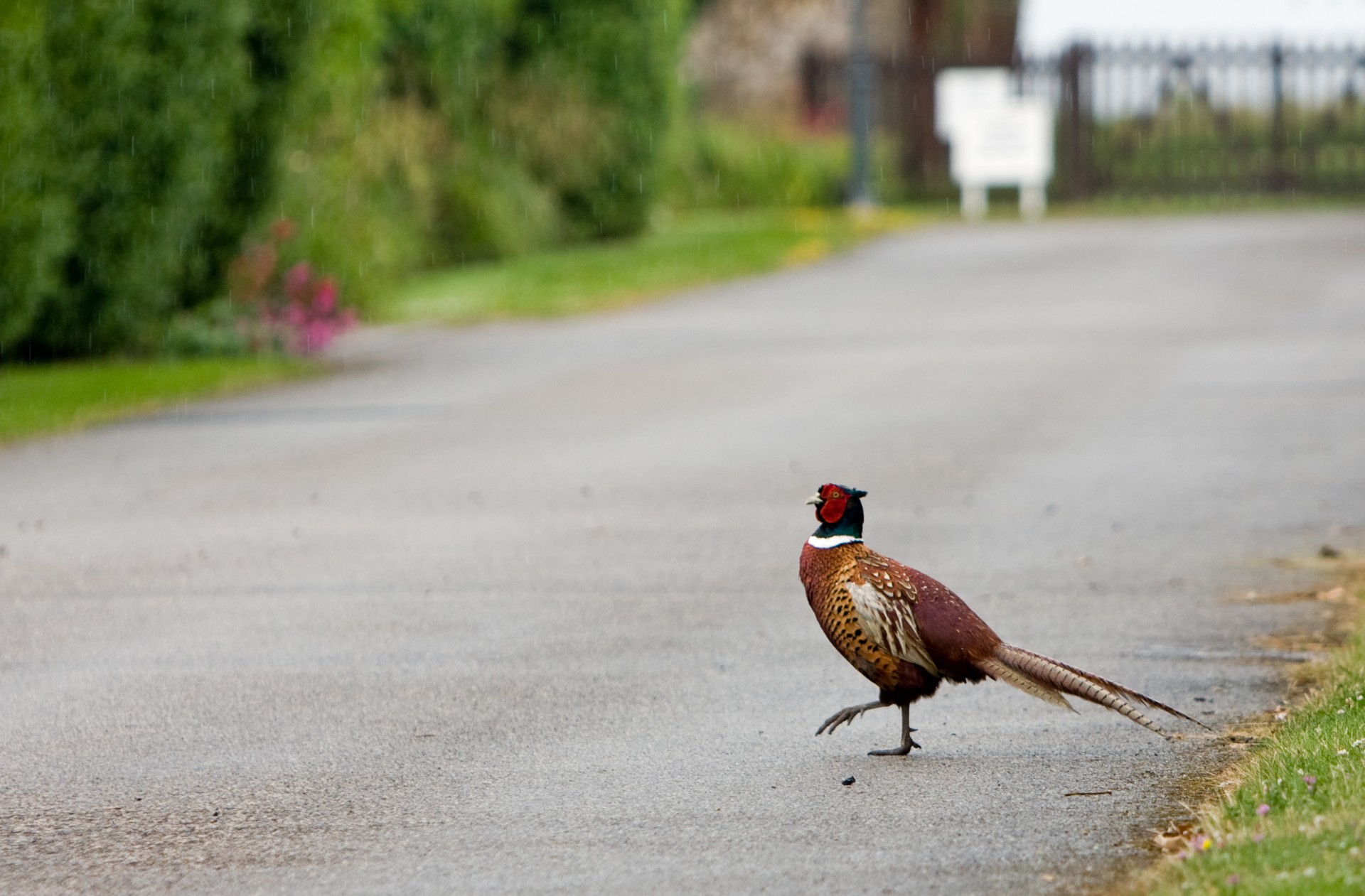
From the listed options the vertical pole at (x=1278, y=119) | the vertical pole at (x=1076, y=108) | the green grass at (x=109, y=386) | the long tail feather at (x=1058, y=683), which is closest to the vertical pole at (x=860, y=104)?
the vertical pole at (x=1076, y=108)

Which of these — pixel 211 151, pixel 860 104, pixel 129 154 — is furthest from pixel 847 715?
pixel 860 104

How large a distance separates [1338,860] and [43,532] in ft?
26.8

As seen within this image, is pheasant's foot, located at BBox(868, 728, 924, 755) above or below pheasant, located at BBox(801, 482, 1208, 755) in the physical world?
below

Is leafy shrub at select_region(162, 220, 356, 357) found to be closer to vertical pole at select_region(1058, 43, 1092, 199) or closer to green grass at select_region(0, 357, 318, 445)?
green grass at select_region(0, 357, 318, 445)

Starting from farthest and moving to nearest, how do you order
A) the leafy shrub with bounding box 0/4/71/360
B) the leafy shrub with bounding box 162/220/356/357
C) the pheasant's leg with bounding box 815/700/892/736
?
the leafy shrub with bounding box 162/220/356/357 → the leafy shrub with bounding box 0/4/71/360 → the pheasant's leg with bounding box 815/700/892/736

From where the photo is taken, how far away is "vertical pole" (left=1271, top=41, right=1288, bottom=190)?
36031 mm

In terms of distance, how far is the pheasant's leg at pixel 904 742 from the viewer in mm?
6656

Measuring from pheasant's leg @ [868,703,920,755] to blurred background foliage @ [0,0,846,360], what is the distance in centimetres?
1195

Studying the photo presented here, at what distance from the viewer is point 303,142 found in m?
21.8

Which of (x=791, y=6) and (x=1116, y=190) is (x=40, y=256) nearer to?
(x=1116, y=190)

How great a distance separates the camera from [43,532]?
11516 millimetres

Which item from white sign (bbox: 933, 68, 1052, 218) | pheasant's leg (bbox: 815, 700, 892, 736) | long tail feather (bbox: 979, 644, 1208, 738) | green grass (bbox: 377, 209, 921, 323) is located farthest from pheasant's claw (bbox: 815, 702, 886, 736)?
white sign (bbox: 933, 68, 1052, 218)

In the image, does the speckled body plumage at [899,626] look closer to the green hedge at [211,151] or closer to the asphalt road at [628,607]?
the asphalt road at [628,607]

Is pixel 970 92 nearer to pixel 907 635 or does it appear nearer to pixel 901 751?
pixel 901 751
